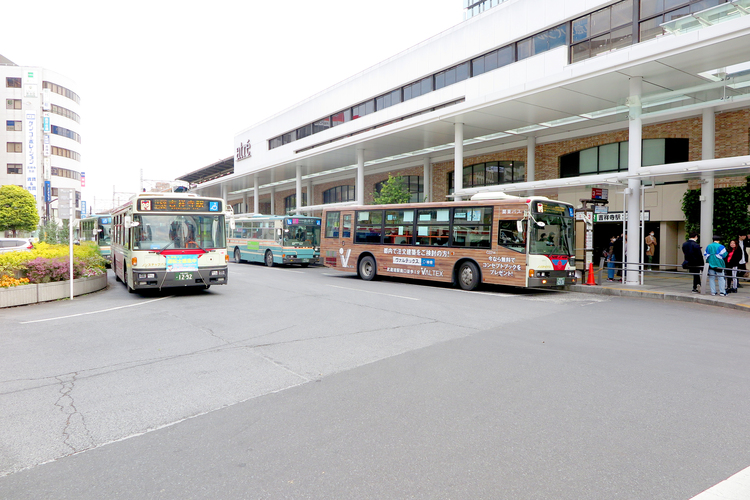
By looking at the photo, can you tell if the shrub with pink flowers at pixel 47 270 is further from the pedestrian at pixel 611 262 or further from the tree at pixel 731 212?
the tree at pixel 731 212

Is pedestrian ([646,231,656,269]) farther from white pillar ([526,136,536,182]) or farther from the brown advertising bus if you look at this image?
the brown advertising bus

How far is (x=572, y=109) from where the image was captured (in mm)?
18594

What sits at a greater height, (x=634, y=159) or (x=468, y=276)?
(x=634, y=159)

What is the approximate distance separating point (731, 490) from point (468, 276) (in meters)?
12.2

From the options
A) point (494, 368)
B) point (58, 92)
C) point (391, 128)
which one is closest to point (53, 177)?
point (58, 92)

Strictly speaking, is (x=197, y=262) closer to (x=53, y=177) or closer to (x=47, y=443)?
(x=47, y=443)

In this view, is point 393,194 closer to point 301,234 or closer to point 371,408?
point 301,234

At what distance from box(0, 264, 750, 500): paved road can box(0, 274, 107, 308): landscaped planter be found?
3.34 m

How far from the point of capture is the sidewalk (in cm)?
1210

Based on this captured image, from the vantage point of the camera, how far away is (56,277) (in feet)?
43.6

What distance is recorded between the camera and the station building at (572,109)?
14.3 meters

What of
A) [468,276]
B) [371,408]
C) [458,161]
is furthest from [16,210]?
[371,408]

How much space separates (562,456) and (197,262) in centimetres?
1135

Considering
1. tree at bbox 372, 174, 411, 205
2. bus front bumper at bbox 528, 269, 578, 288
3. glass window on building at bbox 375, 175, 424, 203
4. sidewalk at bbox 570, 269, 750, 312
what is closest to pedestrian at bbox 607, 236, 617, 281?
sidewalk at bbox 570, 269, 750, 312
